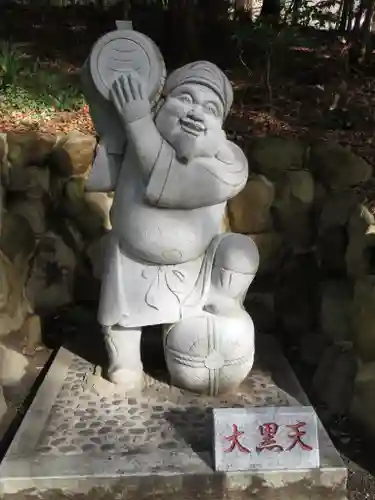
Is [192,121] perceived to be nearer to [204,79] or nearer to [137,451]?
[204,79]

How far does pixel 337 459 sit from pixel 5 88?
153 inches

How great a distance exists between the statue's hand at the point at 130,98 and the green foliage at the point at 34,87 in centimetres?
268

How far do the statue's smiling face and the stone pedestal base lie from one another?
0.91m

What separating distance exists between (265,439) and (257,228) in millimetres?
1558

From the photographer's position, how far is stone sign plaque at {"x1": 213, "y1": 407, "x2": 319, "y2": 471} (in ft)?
6.71

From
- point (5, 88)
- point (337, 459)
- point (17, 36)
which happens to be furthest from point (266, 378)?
point (17, 36)

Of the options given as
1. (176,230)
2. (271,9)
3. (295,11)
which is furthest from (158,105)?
(271,9)

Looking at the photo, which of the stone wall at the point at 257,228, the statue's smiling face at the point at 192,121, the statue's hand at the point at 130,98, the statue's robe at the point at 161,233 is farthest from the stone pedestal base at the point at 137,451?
the statue's hand at the point at 130,98

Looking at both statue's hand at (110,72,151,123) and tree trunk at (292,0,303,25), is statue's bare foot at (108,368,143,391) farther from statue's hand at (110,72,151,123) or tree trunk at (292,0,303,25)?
tree trunk at (292,0,303,25)

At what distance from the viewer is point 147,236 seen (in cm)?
234

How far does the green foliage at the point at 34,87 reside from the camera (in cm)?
488

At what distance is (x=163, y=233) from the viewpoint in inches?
91.9

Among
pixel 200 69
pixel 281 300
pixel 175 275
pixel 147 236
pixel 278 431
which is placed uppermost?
pixel 200 69

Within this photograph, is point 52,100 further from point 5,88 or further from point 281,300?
point 281,300
